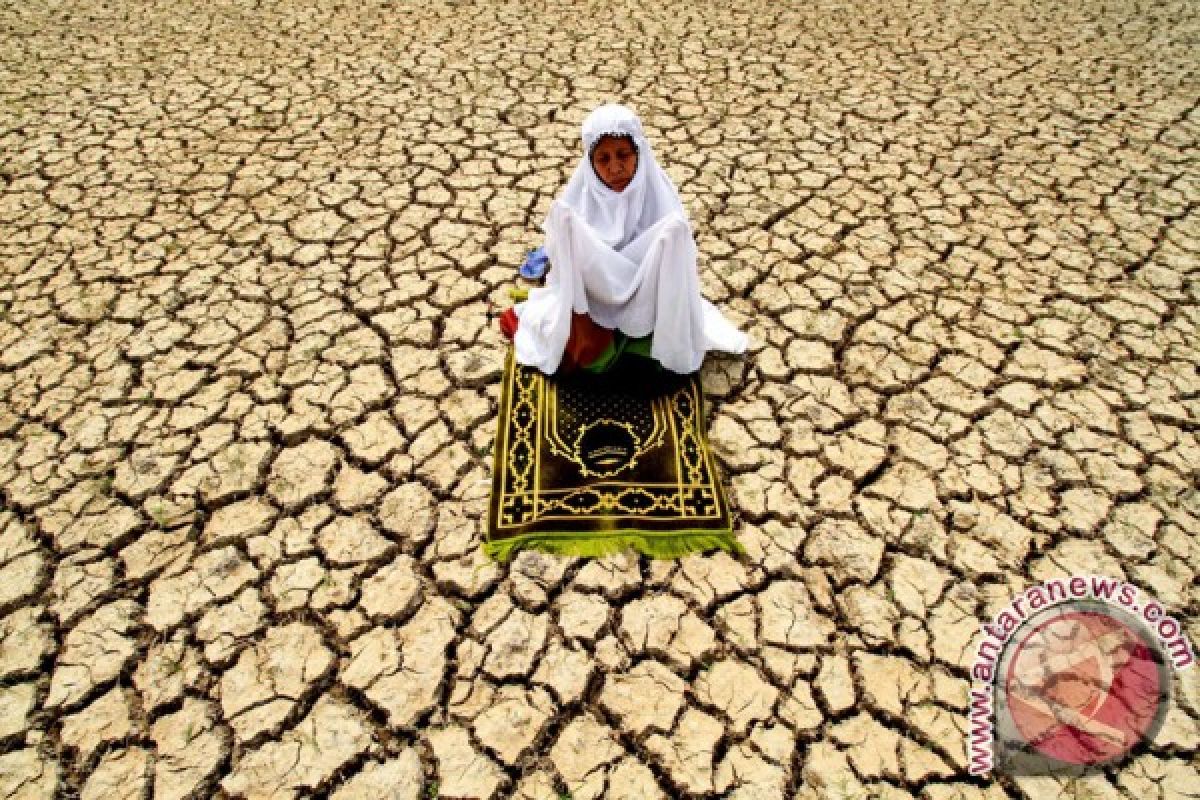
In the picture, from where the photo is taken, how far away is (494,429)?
2.71 meters

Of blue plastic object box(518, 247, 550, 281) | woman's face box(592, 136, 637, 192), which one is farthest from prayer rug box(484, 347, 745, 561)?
woman's face box(592, 136, 637, 192)

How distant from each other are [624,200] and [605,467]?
3.39ft

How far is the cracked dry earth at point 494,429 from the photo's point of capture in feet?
6.31

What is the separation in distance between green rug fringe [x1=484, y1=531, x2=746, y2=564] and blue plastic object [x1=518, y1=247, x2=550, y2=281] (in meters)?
1.54

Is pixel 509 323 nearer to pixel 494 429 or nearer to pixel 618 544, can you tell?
pixel 494 429

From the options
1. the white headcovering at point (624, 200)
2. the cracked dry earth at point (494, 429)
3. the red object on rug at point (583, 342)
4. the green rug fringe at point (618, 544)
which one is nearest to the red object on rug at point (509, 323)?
the cracked dry earth at point (494, 429)

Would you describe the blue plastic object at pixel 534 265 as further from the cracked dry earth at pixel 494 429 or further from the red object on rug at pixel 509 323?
the red object on rug at pixel 509 323

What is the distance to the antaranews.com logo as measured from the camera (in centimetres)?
190

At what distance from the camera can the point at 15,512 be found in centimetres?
242

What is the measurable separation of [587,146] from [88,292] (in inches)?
105

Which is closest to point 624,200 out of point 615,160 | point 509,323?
point 615,160

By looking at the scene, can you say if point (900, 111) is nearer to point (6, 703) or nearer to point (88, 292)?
point (88, 292)

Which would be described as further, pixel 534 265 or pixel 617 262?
pixel 534 265

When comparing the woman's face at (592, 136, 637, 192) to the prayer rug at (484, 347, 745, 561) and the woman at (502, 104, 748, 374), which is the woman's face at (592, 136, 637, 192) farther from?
the prayer rug at (484, 347, 745, 561)
